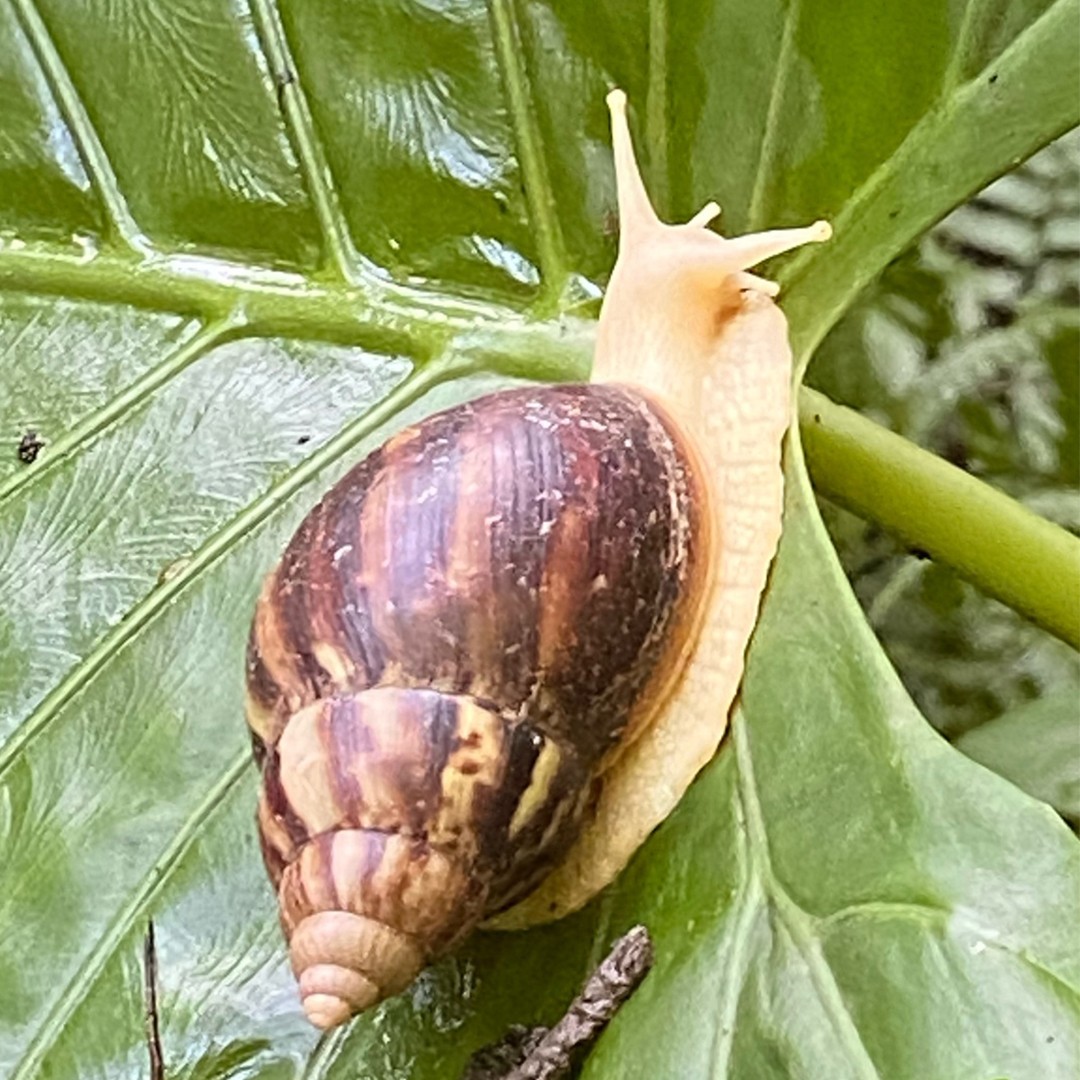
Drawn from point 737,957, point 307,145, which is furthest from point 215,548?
point 737,957

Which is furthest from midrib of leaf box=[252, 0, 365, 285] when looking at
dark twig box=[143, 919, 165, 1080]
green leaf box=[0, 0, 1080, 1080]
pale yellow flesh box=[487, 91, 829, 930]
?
dark twig box=[143, 919, 165, 1080]

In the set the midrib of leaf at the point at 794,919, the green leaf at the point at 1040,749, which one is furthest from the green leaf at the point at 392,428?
the green leaf at the point at 1040,749

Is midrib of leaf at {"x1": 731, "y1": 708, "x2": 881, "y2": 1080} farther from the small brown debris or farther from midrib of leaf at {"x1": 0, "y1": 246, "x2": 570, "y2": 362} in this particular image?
the small brown debris

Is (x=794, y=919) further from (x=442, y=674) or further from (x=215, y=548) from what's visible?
(x=215, y=548)

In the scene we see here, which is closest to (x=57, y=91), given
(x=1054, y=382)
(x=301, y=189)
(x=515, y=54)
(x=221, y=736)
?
(x=301, y=189)

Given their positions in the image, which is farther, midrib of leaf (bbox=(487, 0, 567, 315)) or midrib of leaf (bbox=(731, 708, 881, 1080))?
midrib of leaf (bbox=(487, 0, 567, 315))

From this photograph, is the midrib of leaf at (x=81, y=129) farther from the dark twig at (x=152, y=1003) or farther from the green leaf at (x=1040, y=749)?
the green leaf at (x=1040, y=749)
